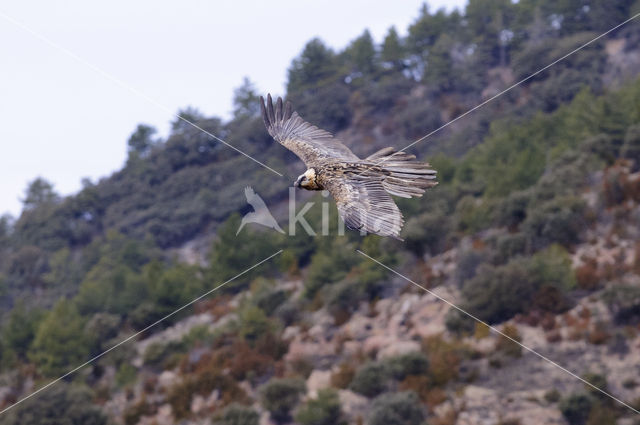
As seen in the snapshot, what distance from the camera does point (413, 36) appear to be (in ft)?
249

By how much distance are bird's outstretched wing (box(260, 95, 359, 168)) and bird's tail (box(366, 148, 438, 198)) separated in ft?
4.63

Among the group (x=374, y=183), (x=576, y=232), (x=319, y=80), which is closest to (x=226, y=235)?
(x=576, y=232)

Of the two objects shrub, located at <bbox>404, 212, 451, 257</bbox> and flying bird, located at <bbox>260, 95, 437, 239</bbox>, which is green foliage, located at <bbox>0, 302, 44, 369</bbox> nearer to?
shrub, located at <bbox>404, 212, 451, 257</bbox>

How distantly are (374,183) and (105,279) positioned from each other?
4394 cm

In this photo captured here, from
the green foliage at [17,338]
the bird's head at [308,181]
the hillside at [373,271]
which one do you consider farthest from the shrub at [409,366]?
the green foliage at [17,338]

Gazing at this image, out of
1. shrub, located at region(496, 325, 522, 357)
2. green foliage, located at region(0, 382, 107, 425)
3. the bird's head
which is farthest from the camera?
green foliage, located at region(0, 382, 107, 425)

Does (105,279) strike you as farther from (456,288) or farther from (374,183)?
(374,183)

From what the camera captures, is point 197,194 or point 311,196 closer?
point 311,196

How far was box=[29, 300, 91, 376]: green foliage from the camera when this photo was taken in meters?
41.2

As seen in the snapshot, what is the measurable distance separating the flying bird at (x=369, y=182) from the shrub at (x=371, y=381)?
19028mm

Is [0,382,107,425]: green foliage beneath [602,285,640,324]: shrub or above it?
above

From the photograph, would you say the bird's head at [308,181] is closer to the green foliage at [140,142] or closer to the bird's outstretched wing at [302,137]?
the bird's outstretched wing at [302,137]

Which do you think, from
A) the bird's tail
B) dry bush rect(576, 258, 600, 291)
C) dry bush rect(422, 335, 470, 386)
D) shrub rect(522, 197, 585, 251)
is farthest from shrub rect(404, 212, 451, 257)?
the bird's tail

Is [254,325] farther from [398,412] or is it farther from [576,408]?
[576,408]
